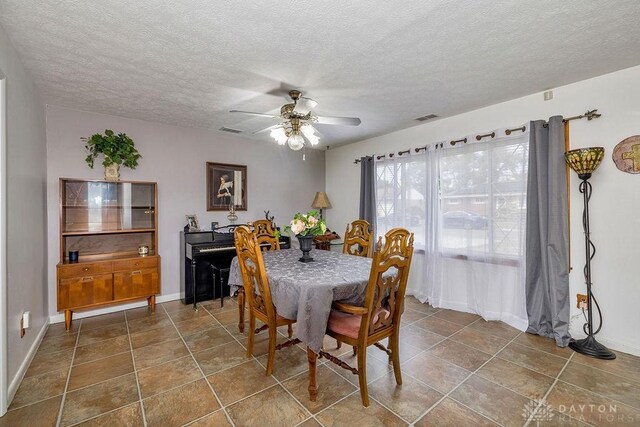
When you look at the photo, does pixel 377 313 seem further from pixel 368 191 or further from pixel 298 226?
pixel 368 191

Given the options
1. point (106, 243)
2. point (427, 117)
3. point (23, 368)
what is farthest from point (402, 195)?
point (23, 368)

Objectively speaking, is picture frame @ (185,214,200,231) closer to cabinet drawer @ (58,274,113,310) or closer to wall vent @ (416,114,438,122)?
cabinet drawer @ (58,274,113,310)

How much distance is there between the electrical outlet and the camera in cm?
269

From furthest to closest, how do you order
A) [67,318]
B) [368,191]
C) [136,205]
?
[368,191] → [136,205] → [67,318]

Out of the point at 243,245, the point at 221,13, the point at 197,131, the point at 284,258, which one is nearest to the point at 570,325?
the point at 284,258

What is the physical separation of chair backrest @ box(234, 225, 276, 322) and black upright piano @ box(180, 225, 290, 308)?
5.17ft

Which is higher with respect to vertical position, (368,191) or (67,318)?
(368,191)

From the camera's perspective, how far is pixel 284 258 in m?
2.77

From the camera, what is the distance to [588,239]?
2592 mm

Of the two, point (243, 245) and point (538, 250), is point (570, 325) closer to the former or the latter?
point (538, 250)

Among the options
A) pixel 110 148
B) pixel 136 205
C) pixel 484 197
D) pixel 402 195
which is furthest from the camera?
pixel 402 195

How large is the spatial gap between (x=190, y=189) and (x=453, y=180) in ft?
11.7

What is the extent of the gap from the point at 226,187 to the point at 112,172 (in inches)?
56.8

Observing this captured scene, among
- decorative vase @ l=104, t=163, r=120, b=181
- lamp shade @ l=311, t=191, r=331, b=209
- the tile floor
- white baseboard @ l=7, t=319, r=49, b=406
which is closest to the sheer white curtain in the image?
the tile floor
